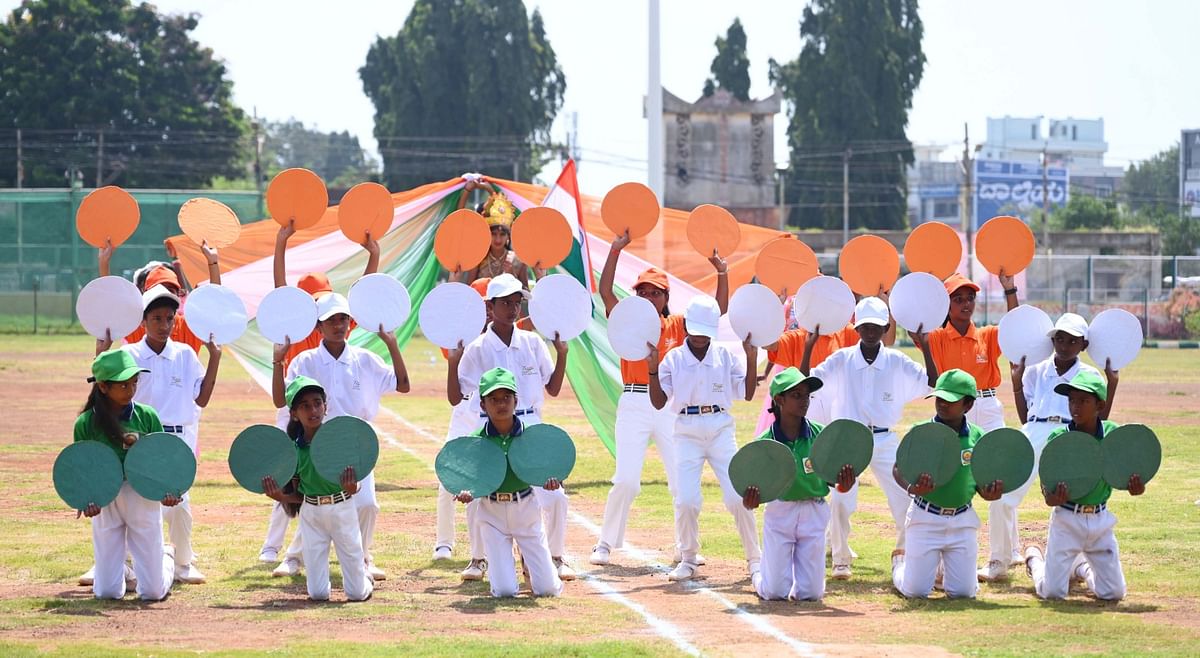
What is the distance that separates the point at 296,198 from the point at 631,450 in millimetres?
3064

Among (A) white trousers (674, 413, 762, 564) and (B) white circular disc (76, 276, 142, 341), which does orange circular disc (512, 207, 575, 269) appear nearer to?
(A) white trousers (674, 413, 762, 564)

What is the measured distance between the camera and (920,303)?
992 cm

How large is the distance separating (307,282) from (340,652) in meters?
3.76

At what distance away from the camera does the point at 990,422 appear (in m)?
9.84

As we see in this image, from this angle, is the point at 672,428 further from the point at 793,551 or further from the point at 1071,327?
the point at 1071,327

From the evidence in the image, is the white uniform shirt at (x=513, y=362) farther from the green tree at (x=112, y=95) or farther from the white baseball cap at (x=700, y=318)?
the green tree at (x=112, y=95)

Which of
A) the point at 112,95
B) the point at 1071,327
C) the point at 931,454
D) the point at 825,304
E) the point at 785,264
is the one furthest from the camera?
the point at 112,95

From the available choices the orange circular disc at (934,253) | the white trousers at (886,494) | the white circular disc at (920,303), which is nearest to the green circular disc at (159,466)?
the white trousers at (886,494)

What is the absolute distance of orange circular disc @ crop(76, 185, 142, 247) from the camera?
1068cm

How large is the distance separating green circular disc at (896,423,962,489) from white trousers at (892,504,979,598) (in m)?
0.25

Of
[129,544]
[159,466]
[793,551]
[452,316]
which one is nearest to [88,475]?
[159,466]

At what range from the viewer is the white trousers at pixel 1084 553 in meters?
8.58

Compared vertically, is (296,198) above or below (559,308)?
above

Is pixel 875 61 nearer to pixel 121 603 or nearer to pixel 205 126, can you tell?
pixel 205 126
